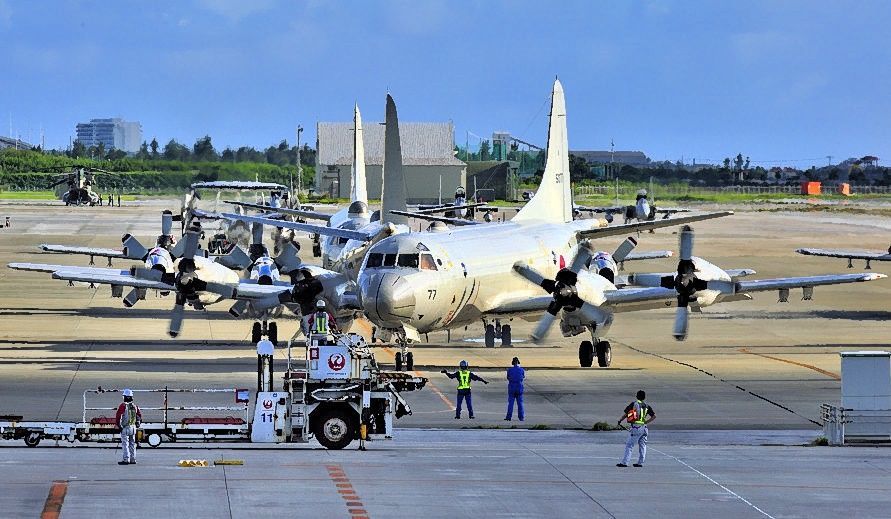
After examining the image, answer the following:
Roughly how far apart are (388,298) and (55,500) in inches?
605

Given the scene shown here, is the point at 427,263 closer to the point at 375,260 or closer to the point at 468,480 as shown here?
the point at 375,260

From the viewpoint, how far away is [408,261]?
4053 centimetres

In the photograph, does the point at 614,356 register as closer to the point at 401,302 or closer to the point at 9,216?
the point at 401,302

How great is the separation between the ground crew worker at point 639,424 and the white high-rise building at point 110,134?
106 metres

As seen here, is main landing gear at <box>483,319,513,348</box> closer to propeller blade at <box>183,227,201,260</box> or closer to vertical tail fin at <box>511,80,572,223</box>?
vertical tail fin at <box>511,80,572,223</box>

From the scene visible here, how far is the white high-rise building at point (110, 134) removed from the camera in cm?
14662

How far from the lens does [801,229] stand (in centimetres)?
14050

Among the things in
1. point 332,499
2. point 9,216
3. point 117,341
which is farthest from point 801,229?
point 332,499

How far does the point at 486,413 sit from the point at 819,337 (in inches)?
872

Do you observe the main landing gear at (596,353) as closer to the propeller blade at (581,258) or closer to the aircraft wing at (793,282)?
the propeller blade at (581,258)

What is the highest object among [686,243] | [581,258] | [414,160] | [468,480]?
[414,160]

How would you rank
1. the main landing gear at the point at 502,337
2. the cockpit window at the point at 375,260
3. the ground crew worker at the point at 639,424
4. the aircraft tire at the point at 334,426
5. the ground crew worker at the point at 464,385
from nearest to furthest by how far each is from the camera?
1. the ground crew worker at the point at 639,424
2. the aircraft tire at the point at 334,426
3. the ground crew worker at the point at 464,385
4. the cockpit window at the point at 375,260
5. the main landing gear at the point at 502,337

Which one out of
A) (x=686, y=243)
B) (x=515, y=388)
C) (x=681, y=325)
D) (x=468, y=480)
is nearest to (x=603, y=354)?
(x=681, y=325)

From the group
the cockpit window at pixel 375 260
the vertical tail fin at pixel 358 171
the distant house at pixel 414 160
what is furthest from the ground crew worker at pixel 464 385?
the distant house at pixel 414 160
